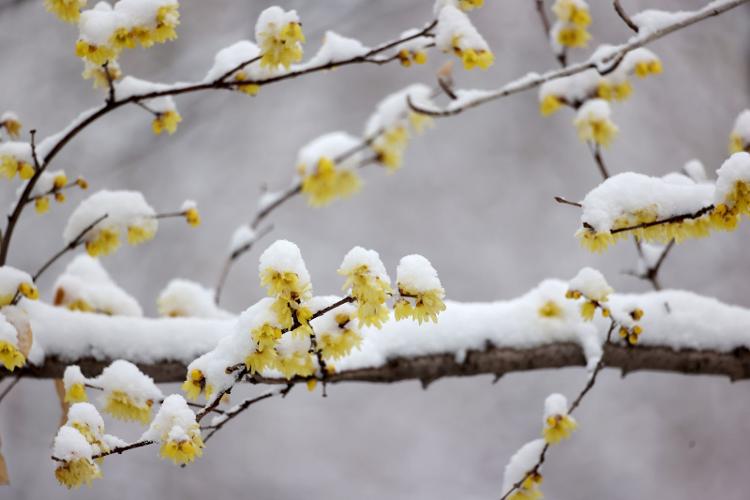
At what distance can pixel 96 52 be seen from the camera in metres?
1.11

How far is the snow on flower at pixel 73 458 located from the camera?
89 centimetres

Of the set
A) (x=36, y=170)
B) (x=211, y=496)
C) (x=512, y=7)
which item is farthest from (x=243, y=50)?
(x=512, y=7)

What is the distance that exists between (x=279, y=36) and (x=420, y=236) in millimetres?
4778

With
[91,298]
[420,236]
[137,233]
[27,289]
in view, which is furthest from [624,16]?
[420,236]

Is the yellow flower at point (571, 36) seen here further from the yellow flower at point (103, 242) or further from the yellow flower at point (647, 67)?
the yellow flower at point (103, 242)

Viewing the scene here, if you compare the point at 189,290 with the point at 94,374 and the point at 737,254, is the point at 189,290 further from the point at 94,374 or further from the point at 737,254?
the point at 737,254

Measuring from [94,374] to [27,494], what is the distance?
373 centimetres

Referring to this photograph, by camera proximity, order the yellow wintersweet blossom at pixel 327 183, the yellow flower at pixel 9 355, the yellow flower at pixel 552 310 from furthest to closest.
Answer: the yellow wintersweet blossom at pixel 327 183
the yellow flower at pixel 552 310
the yellow flower at pixel 9 355

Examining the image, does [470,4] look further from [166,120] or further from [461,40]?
[166,120]

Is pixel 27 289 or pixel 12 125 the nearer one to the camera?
pixel 27 289

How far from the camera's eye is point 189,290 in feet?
5.46

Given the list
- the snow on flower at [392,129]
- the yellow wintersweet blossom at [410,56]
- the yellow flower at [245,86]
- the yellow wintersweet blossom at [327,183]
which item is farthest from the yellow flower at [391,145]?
the yellow flower at [245,86]

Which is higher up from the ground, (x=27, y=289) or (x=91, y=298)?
(x=91, y=298)

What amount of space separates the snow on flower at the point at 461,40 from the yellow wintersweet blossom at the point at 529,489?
73 centimetres
